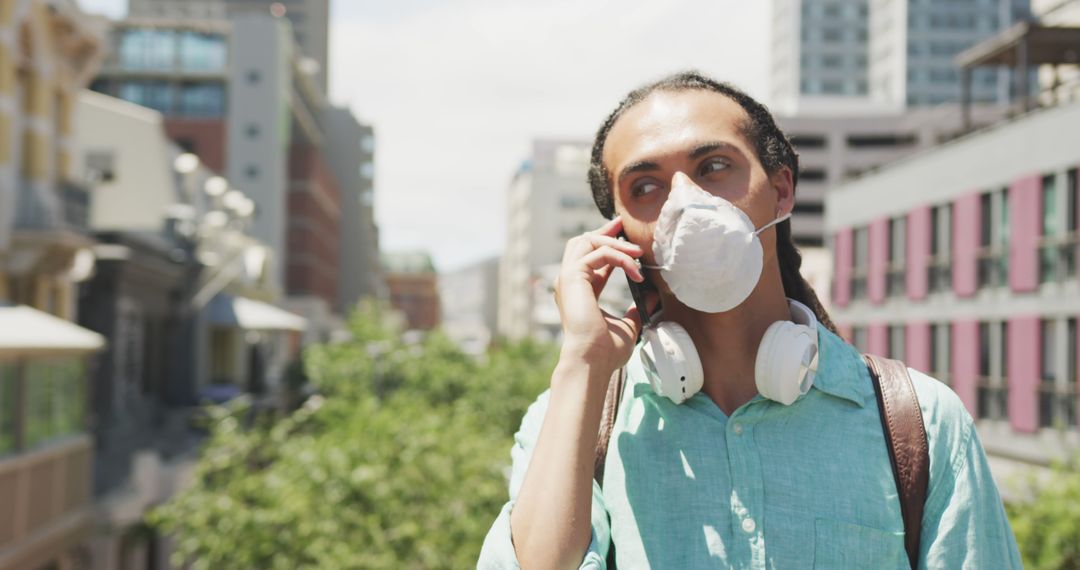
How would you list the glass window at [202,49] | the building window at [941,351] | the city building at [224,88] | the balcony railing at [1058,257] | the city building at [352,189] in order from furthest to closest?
the city building at [352,189] → the glass window at [202,49] → the city building at [224,88] → the building window at [941,351] → the balcony railing at [1058,257]

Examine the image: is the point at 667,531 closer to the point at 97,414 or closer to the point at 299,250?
the point at 97,414

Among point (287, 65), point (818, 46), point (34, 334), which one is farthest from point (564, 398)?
point (818, 46)

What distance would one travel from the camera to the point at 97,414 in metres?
21.8

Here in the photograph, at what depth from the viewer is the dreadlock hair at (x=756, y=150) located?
2.26 metres

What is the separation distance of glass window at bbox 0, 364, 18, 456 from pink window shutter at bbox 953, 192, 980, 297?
762 inches

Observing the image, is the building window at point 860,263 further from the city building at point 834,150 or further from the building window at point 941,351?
the city building at point 834,150

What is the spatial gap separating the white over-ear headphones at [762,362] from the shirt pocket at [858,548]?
0.25m

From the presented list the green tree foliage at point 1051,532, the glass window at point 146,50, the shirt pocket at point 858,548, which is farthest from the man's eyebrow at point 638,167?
the glass window at point 146,50

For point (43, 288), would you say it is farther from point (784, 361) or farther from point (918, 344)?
point (918, 344)

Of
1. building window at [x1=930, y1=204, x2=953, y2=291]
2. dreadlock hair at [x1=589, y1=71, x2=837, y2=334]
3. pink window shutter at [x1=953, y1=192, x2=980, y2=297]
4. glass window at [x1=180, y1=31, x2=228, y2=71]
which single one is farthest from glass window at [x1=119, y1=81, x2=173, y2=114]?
dreadlock hair at [x1=589, y1=71, x2=837, y2=334]

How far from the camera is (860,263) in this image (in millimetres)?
32062

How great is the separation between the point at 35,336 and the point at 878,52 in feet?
350

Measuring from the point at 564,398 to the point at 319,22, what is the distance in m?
132

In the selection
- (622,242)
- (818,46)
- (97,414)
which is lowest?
(97,414)
